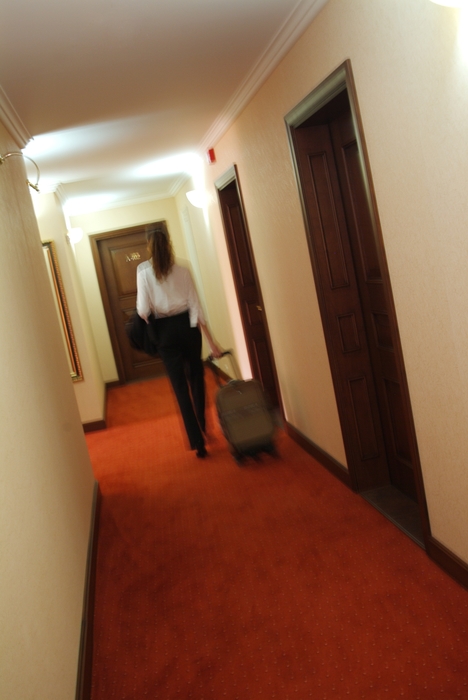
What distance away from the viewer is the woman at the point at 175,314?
15.4ft

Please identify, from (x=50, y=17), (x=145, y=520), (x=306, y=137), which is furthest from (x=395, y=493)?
(x=50, y=17)

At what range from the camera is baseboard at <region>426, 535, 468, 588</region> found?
247 centimetres

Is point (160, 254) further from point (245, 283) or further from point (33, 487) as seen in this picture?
point (33, 487)

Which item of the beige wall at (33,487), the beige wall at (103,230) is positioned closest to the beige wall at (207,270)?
the beige wall at (103,230)

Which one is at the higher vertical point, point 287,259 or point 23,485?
point 287,259

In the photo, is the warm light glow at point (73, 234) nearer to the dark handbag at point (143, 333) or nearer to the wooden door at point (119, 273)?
the wooden door at point (119, 273)

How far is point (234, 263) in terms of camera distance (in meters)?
5.68

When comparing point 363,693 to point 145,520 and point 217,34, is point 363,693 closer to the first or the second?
point 145,520

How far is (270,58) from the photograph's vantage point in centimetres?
343

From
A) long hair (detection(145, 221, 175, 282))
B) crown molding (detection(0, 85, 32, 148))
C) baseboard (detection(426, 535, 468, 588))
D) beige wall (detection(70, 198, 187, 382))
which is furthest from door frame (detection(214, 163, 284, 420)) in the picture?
beige wall (detection(70, 198, 187, 382))

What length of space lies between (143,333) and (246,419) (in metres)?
1.10

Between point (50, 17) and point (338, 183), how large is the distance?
1707 millimetres

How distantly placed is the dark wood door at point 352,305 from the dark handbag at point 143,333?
171 centimetres

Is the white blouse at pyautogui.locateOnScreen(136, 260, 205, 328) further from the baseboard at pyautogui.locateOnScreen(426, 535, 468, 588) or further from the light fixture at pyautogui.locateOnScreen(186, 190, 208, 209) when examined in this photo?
the baseboard at pyautogui.locateOnScreen(426, 535, 468, 588)
